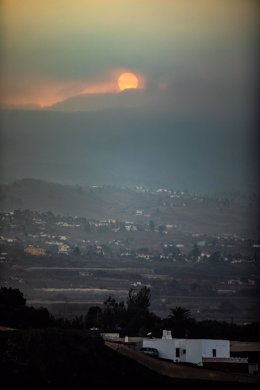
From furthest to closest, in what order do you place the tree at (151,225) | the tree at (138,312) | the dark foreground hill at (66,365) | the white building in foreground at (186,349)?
the tree at (138,312) < the tree at (151,225) < the white building in foreground at (186,349) < the dark foreground hill at (66,365)

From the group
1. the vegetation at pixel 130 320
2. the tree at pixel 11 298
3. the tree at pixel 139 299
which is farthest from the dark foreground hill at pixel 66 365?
the tree at pixel 139 299

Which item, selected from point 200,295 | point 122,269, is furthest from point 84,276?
point 200,295

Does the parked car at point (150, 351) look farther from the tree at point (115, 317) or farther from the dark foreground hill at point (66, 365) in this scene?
the tree at point (115, 317)

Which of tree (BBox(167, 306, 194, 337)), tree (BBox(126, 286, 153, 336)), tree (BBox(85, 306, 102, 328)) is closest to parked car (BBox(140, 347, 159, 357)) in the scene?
tree (BBox(126, 286, 153, 336))

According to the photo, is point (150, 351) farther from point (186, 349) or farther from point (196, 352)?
point (196, 352)

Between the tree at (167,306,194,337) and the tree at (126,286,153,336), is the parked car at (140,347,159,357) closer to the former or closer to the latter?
the tree at (126,286,153,336)

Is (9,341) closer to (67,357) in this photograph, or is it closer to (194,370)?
(67,357)

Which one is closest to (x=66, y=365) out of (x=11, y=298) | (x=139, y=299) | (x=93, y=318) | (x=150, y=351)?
(x=150, y=351)
